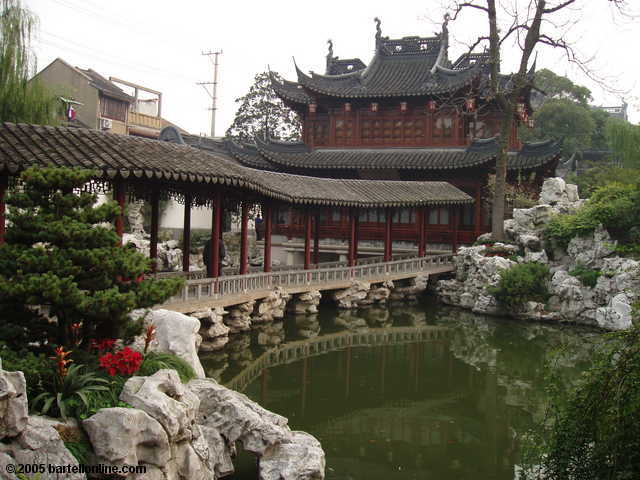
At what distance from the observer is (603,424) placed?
4832 mm

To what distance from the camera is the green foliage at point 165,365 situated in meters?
6.18

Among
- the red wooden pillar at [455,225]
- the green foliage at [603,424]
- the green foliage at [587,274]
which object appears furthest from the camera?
the red wooden pillar at [455,225]

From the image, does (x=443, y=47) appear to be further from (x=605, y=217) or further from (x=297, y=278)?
(x=297, y=278)

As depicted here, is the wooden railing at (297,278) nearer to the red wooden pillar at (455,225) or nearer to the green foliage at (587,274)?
the red wooden pillar at (455,225)

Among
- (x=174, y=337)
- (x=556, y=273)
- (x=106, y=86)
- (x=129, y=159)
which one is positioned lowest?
(x=174, y=337)

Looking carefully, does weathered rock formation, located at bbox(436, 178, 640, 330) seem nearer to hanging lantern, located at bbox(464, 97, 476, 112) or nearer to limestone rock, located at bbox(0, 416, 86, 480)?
hanging lantern, located at bbox(464, 97, 476, 112)

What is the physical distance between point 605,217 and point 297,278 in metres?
8.08

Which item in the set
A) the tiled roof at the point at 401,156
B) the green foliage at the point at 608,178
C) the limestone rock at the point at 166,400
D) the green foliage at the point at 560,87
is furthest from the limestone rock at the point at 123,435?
the green foliage at the point at 560,87

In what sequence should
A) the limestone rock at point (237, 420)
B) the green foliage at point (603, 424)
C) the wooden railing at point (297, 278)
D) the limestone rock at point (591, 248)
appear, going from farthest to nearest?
the limestone rock at point (591, 248), the wooden railing at point (297, 278), the limestone rock at point (237, 420), the green foliage at point (603, 424)

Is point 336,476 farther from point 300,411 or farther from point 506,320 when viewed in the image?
point 506,320

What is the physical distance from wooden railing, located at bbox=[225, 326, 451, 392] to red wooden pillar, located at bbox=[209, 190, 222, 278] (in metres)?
1.87

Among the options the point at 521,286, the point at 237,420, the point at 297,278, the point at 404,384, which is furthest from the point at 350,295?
the point at 237,420

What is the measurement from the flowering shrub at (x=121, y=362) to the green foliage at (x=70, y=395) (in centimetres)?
15

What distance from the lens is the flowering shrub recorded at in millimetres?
5742
